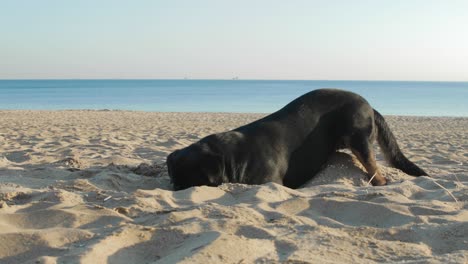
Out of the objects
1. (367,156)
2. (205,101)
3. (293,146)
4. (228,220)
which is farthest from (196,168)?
(205,101)

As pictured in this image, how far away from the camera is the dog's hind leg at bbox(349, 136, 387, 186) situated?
5.75 meters

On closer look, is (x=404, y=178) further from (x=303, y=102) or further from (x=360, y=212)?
(x=360, y=212)

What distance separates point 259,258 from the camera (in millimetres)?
2781

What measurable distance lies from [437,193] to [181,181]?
247 centimetres

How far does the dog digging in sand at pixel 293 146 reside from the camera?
5.20 metres

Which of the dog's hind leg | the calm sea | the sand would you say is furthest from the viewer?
the calm sea

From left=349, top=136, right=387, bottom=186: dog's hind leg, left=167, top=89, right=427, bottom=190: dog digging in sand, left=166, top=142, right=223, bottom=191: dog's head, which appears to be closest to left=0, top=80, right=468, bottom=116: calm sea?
left=167, top=89, right=427, bottom=190: dog digging in sand

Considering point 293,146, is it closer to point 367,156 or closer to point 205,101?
point 367,156

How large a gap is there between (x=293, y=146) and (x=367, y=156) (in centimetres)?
87

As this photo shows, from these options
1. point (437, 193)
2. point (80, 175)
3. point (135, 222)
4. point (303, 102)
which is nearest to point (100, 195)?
point (135, 222)

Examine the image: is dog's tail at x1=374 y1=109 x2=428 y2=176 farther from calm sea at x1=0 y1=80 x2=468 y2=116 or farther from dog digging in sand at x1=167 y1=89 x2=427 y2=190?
calm sea at x1=0 y1=80 x2=468 y2=116

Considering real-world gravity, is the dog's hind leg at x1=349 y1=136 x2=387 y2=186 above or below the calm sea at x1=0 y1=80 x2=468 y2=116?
above

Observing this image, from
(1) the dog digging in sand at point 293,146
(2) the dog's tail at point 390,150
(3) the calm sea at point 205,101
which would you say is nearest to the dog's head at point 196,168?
(1) the dog digging in sand at point 293,146

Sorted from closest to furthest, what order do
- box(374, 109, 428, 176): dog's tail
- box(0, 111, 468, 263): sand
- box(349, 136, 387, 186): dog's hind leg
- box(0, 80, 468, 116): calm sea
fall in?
box(0, 111, 468, 263): sand, box(349, 136, 387, 186): dog's hind leg, box(374, 109, 428, 176): dog's tail, box(0, 80, 468, 116): calm sea
